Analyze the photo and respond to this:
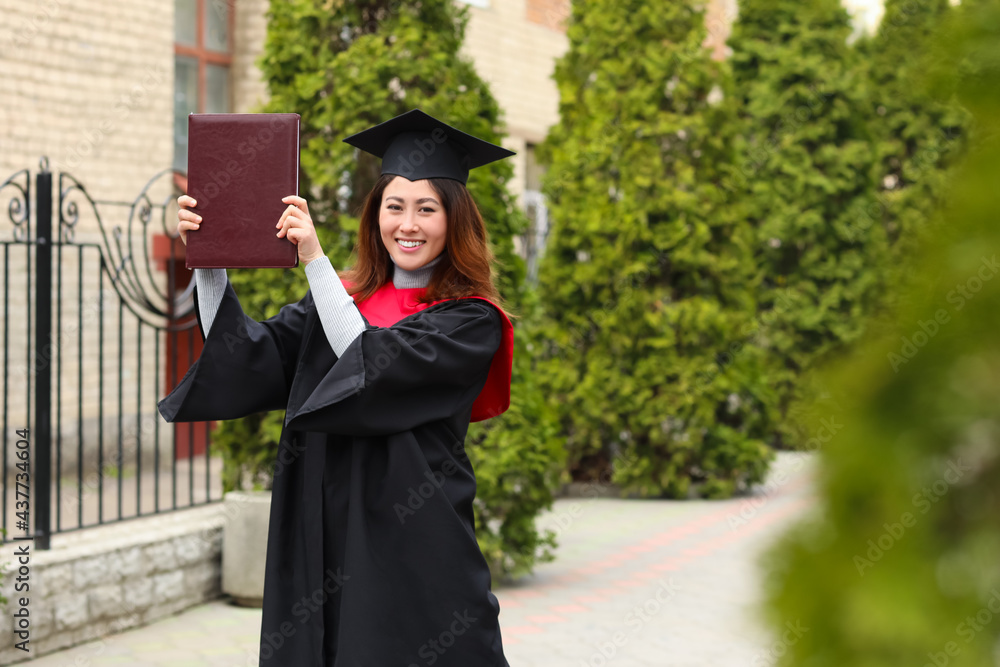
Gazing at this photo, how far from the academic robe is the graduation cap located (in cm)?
41

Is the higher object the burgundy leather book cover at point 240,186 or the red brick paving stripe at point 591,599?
the burgundy leather book cover at point 240,186

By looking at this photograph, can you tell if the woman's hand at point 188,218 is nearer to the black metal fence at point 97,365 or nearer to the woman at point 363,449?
the woman at point 363,449

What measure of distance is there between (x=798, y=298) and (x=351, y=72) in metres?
7.17

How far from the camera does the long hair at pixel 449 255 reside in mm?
2830

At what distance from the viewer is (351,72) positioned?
17.3 feet

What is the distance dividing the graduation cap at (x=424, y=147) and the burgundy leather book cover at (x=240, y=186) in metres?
0.43

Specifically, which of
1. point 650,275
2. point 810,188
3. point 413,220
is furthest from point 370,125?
point 810,188

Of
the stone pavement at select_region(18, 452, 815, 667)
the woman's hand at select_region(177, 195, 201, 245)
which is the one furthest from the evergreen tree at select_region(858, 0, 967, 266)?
the woman's hand at select_region(177, 195, 201, 245)

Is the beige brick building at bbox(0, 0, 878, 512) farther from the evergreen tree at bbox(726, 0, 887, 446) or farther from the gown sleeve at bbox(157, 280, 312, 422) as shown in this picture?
the gown sleeve at bbox(157, 280, 312, 422)

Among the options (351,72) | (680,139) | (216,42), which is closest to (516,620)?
(351,72)

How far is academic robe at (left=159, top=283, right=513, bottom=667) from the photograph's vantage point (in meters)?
2.51

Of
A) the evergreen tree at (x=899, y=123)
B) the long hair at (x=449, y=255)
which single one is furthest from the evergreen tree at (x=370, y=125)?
the evergreen tree at (x=899, y=123)

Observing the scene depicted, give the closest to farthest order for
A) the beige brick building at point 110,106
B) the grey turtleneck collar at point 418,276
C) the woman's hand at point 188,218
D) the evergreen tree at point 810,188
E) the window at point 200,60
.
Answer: the woman's hand at point 188,218 < the grey turtleneck collar at point 418,276 < the beige brick building at point 110,106 < the window at point 200,60 < the evergreen tree at point 810,188

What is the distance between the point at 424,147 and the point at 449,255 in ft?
1.02
